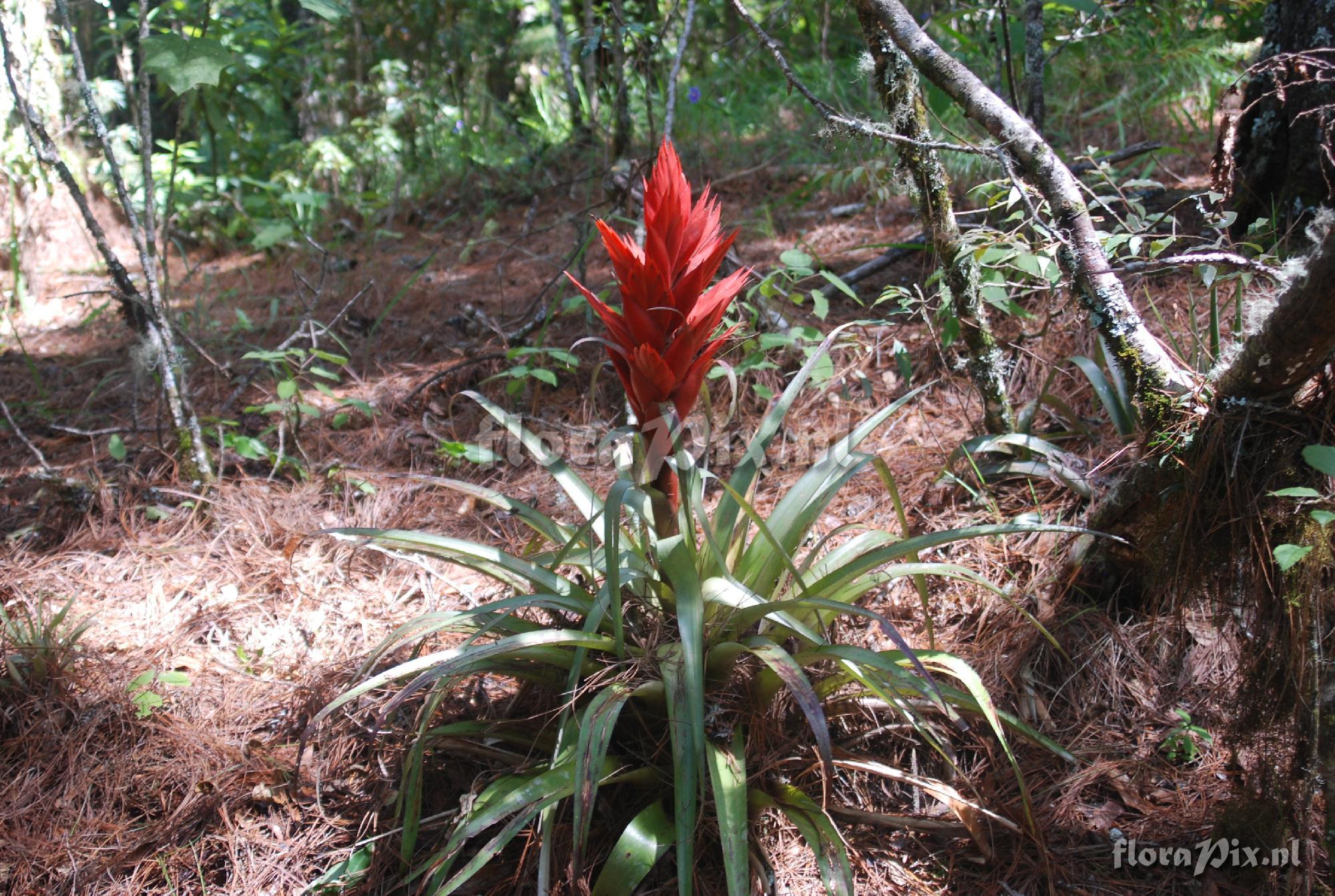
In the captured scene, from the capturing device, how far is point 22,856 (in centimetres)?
183

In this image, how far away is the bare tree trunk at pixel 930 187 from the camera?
91.8 inches

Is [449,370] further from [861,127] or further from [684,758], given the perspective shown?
[684,758]

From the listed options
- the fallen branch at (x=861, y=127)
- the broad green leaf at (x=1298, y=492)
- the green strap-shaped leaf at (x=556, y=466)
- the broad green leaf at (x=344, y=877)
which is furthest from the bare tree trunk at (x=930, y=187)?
the broad green leaf at (x=344, y=877)

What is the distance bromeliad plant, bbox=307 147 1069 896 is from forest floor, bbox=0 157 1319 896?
16cm

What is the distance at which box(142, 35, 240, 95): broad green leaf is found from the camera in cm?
199

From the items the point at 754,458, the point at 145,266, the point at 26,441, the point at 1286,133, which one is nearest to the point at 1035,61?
the point at 1286,133

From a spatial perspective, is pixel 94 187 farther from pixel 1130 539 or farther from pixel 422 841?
pixel 1130 539

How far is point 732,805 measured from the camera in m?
1.53

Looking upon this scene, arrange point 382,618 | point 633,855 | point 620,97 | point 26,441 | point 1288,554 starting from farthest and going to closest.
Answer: point 620,97 → point 26,441 → point 382,618 → point 633,855 → point 1288,554

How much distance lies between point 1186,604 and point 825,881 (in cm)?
102

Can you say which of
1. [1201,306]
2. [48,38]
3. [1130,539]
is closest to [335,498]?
[1130,539]

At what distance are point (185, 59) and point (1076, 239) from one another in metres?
2.21

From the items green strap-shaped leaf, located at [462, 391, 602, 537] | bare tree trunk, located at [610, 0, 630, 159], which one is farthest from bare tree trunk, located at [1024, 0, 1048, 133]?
green strap-shaped leaf, located at [462, 391, 602, 537]

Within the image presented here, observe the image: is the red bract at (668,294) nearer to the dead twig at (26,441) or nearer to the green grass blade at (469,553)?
the green grass blade at (469,553)
